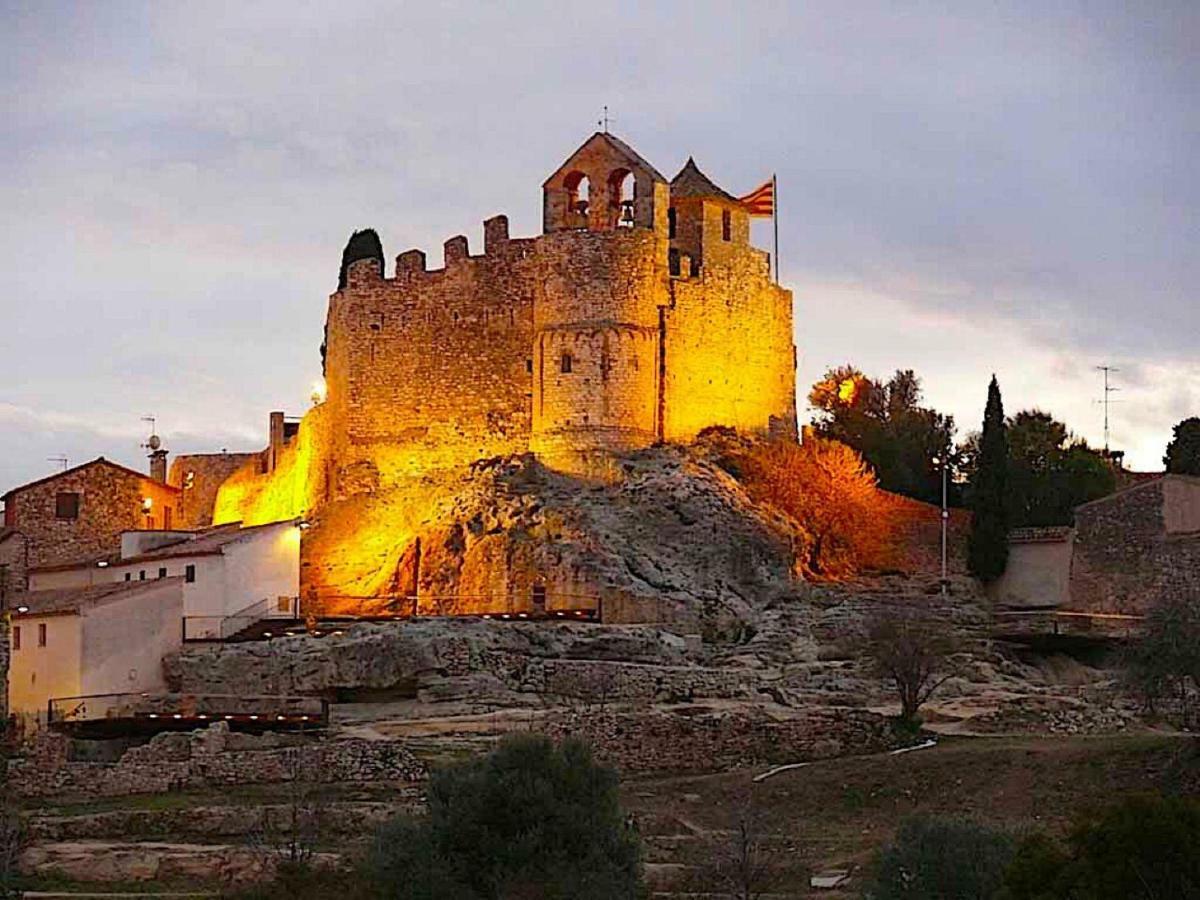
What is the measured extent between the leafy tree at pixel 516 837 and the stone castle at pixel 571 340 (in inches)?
1073

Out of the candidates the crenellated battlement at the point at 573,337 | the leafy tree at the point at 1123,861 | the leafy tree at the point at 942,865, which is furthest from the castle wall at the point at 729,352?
the leafy tree at the point at 1123,861

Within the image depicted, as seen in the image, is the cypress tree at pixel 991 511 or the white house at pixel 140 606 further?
the cypress tree at pixel 991 511

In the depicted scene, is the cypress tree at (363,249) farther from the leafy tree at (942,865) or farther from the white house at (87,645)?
the leafy tree at (942,865)

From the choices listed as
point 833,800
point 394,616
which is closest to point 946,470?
point 394,616

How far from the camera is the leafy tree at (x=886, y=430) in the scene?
234ft

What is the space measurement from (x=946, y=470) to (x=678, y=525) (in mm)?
12132

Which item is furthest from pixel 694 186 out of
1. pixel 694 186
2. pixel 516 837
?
pixel 516 837

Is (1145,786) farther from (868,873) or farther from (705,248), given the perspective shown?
(705,248)

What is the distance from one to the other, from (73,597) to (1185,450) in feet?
128

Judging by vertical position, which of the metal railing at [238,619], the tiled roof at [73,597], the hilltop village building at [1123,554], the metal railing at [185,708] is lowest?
the metal railing at [185,708]

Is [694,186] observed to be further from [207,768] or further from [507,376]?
[207,768]

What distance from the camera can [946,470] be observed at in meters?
68.2

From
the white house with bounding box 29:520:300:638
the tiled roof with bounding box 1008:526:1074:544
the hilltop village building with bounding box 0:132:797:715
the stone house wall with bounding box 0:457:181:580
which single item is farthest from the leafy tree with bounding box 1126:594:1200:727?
the stone house wall with bounding box 0:457:181:580

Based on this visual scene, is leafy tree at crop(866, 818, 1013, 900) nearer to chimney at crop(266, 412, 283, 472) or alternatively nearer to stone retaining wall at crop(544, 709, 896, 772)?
stone retaining wall at crop(544, 709, 896, 772)
